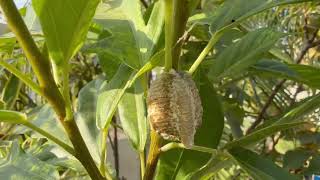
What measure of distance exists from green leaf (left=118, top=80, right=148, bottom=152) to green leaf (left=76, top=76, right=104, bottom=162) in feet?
0.13

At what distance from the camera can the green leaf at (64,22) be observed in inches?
15.1

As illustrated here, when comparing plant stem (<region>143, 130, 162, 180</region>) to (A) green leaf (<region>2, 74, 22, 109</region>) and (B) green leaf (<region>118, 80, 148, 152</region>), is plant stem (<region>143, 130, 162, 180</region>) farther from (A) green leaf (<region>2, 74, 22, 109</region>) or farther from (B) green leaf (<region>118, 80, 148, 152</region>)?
(A) green leaf (<region>2, 74, 22, 109</region>)

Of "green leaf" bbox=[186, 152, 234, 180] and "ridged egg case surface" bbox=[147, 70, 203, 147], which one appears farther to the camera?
"green leaf" bbox=[186, 152, 234, 180]

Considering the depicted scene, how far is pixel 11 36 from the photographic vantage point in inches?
19.5

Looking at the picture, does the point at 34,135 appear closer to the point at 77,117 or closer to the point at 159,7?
the point at 77,117

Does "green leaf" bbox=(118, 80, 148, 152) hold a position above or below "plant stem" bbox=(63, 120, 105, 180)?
below

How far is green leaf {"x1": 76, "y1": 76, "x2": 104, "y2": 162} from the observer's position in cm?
57

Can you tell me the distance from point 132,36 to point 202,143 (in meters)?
0.14

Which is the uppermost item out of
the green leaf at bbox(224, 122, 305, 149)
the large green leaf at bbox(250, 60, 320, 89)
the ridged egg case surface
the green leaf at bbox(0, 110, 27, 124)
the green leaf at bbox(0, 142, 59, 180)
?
the ridged egg case surface

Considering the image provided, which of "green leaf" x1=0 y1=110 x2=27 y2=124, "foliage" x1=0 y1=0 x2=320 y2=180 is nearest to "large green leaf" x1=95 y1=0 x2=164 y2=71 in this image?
"foliage" x1=0 y1=0 x2=320 y2=180

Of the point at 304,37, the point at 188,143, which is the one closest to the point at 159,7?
the point at 188,143

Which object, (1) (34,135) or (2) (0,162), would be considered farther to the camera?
(1) (34,135)

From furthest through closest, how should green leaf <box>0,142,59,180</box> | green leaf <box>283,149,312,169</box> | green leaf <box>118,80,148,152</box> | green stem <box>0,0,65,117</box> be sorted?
green leaf <box>283,149,312,169</box>
green leaf <box>118,80,148,152</box>
green leaf <box>0,142,59,180</box>
green stem <box>0,0,65,117</box>

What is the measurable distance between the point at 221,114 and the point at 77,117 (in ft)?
0.65
